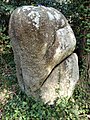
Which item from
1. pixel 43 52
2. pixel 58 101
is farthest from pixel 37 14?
pixel 58 101

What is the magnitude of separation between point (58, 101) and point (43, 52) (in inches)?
30.9

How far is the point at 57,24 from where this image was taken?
10.5 ft

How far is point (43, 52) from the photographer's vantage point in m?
3.12

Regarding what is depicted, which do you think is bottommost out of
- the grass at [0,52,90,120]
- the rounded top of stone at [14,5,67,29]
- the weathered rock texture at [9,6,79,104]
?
the grass at [0,52,90,120]

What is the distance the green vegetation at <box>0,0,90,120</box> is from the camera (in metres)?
3.37

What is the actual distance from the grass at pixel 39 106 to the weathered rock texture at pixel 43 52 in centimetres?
14

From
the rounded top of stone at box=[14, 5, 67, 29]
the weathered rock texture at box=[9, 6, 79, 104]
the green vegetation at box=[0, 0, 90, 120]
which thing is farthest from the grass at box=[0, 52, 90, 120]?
the rounded top of stone at box=[14, 5, 67, 29]

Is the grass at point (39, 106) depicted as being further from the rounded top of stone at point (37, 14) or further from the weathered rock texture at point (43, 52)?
the rounded top of stone at point (37, 14)

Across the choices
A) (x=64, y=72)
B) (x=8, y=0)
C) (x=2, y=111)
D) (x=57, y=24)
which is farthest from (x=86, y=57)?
(x=8, y=0)

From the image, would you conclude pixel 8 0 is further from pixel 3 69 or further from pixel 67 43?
pixel 67 43

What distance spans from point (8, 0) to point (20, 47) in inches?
89.6

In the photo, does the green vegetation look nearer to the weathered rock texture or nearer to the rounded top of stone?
the weathered rock texture

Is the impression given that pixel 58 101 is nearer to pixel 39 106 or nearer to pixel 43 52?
A: pixel 39 106

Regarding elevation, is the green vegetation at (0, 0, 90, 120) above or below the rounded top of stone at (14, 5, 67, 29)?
below
